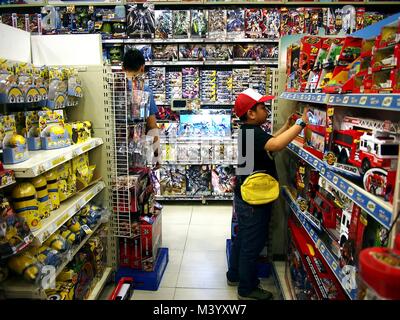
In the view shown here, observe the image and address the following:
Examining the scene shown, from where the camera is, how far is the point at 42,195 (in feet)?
6.51

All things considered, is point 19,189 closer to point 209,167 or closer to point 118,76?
point 118,76

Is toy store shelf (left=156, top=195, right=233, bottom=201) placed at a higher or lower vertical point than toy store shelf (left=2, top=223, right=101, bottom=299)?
lower

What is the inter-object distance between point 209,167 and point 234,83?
1.27 m

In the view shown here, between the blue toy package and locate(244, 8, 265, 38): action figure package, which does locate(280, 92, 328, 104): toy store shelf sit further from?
locate(244, 8, 265, 38): action figure package

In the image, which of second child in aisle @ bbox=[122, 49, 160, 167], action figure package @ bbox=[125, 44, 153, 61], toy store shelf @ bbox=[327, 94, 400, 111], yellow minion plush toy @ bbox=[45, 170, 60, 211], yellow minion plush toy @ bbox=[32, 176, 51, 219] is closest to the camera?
toy store shelf @ bbox=[327, 94, 400, 111]

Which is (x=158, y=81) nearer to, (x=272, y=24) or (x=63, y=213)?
(x=272, y=24)

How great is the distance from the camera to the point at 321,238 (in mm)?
2018

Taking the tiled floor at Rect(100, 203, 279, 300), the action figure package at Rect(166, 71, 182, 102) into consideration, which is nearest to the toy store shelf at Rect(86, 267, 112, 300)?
the tiled floor at Rect(100, 203, 279, 300)

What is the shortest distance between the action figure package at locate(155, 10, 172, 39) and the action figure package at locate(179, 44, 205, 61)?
11.6 inches

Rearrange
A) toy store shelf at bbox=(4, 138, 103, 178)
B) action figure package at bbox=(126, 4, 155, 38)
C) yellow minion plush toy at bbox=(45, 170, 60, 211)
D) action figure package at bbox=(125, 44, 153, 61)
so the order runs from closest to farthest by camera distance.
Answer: toy store shelf at bbox=(4, 138, 103, 178)
yellow minion plush toy at bbox=(45, 170, 60, 211)
action figure package at bbox=(126, 4, 155, 38)
action figure package at bbox=(125, 44, 153, 61)

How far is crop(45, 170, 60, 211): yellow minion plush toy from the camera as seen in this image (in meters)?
2.10

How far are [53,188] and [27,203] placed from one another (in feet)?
1.11

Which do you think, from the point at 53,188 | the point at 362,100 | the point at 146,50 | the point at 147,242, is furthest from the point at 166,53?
the point at 362,100
